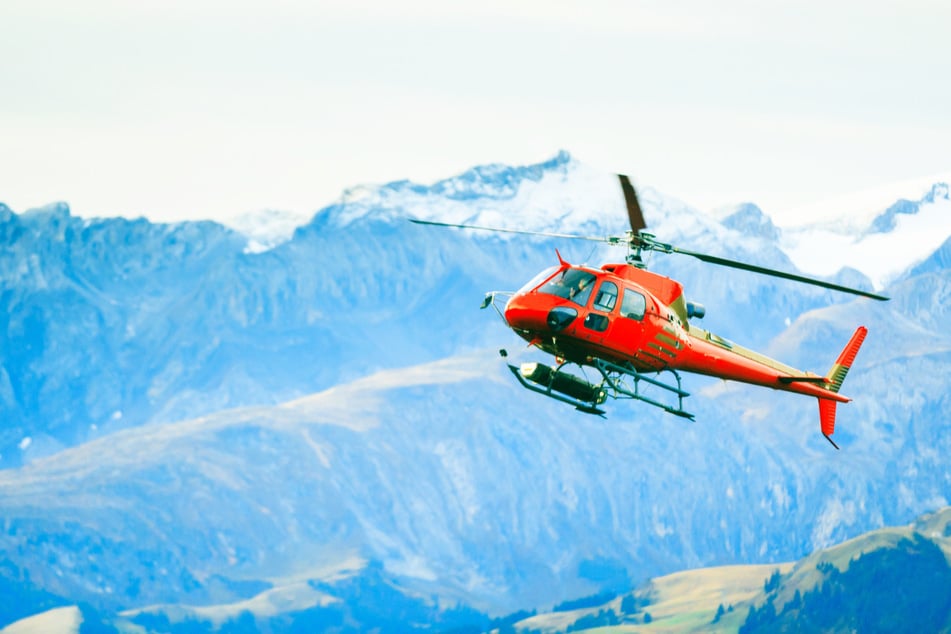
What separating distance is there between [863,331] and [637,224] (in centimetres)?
2187

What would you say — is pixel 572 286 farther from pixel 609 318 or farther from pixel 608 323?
pixel 608 323

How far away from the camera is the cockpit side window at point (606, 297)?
100 m

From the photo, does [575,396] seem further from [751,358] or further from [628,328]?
[751,358]

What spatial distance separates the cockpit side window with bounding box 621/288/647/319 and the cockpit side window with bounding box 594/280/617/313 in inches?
24.5

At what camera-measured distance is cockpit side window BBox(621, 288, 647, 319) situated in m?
101

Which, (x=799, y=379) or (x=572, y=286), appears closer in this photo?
(x=572, y=286)

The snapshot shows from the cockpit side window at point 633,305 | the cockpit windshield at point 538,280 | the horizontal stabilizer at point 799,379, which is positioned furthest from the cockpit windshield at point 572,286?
the horizontal stabilizer at point 799,379

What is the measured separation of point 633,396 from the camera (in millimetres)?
96500

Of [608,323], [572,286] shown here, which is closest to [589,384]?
[608,323]

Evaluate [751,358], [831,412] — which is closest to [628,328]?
[751,358]

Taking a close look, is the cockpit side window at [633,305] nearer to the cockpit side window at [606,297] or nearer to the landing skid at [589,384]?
the cockpit side window at [606,297]

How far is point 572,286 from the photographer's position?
328ft

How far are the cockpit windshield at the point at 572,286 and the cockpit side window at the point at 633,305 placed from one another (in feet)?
6.68

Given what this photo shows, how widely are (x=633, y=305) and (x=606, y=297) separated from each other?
1.75 m
